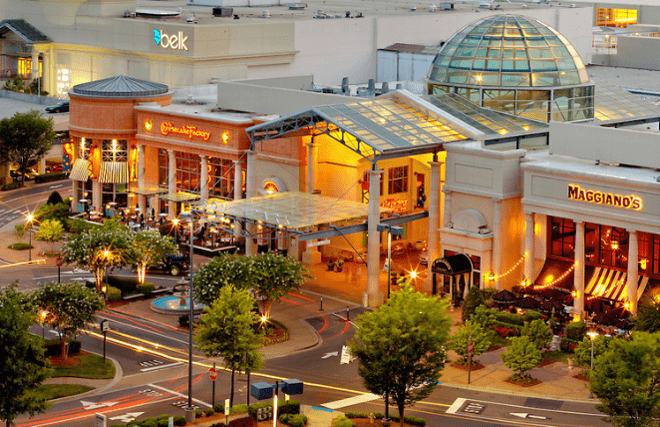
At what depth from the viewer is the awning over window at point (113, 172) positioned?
122m

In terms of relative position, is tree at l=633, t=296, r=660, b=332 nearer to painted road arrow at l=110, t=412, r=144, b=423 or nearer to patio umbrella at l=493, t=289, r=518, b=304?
patio umbrella at l=493, t=289, r=518, b=304

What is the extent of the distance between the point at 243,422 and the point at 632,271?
108ft

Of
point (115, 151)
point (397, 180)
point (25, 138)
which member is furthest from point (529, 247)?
point (25, 138)

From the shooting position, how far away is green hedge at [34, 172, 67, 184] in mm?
143625

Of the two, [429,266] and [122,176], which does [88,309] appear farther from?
[122,176]

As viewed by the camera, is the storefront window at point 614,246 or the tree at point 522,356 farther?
the storefront window at point 614,246

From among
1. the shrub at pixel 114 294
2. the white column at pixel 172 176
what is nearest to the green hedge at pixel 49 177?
the white column at pixel 172 176

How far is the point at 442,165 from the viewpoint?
104 meters

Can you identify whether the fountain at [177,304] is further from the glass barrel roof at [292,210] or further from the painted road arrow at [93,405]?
the painted road arrow at [93,405]

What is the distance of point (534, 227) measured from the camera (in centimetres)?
9200

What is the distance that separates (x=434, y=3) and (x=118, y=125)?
85695mm

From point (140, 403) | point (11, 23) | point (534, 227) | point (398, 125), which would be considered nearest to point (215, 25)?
point (11, 23)

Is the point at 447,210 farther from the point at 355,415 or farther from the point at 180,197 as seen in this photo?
the point at 355,415

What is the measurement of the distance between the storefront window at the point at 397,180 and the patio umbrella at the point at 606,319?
32150 millimetres
